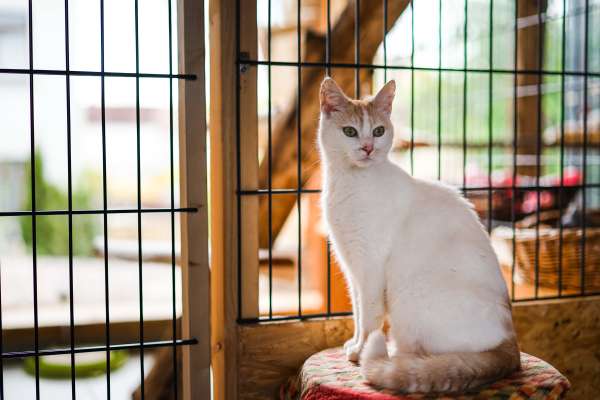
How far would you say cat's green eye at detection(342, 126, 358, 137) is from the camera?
1.72 meters

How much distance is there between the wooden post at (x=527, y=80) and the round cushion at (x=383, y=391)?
9.24ft

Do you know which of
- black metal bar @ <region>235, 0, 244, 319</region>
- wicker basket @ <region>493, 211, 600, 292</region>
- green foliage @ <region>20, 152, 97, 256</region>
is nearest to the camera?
black metal bar @ <region>235, 0, 244, 319</region>

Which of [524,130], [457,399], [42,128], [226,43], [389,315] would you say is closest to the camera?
[457,399]

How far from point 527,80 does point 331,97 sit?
3.26 metres

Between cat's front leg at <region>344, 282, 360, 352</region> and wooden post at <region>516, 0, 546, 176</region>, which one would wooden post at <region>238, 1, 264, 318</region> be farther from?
wooden post at <region>516, 0, 546, 176</region>

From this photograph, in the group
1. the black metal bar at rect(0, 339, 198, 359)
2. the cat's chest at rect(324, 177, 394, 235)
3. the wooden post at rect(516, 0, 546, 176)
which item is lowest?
the black metal bar at rect(0, 339, 198, 359)

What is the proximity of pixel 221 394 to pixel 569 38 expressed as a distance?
4.08 m

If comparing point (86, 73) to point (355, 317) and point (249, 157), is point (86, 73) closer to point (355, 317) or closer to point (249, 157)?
point (249, 157)

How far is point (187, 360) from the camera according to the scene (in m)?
1.86

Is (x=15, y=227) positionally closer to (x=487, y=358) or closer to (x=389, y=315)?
(x=389, y=315)

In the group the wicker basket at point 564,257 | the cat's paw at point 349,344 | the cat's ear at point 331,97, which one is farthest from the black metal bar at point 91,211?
the wicker basket at point 564,257

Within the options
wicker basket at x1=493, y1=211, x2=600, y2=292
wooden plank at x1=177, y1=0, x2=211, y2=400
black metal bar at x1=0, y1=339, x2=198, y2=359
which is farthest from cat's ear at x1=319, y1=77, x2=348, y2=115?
wicker basket at x1=493, y1=211, x2=600, y2=292

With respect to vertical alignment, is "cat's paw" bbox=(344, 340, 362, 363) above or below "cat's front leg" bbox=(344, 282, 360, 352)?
below

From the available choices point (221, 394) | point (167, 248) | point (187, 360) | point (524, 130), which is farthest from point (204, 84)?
point (524, 130)
